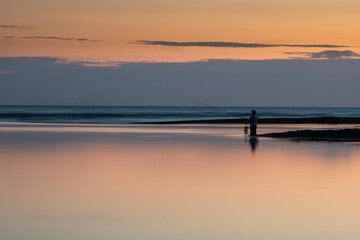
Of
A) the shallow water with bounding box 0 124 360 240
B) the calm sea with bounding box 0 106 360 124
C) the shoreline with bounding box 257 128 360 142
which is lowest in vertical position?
the shallow water with bounding box 0 124 360 240

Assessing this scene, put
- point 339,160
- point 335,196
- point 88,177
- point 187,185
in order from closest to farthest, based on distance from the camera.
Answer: point 335,196 → point 187,185 → point 88,177 → point 339,160

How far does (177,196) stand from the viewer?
1033 cm

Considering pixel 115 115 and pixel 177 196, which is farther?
pixel 115 115

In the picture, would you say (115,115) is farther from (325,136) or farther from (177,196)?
A: (177,196)

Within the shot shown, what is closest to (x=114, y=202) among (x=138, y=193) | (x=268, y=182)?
(x=138, y=193)

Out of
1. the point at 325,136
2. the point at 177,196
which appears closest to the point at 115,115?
the point at 325,136

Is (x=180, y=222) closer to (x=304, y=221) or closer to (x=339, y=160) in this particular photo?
(x=304, y=221)

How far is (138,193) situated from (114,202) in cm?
102

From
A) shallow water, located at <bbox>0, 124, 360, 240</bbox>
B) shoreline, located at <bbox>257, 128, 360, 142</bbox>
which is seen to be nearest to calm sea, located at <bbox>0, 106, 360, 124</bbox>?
shoreline, located at <bbox>257, 128, 360, 142</bbox>

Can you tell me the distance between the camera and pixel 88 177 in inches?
506

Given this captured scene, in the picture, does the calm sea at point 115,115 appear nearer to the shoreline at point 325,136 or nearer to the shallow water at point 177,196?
the shoreline at point 325,136

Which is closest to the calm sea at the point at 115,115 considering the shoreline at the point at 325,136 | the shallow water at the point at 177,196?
the shoreline at the point at 325,136

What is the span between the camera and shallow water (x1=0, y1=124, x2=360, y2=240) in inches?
302

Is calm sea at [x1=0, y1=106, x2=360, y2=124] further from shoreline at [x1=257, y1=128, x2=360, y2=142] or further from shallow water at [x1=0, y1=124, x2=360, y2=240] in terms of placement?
shallow water at [x1=0, y1=124, x2=360, y2=240]
